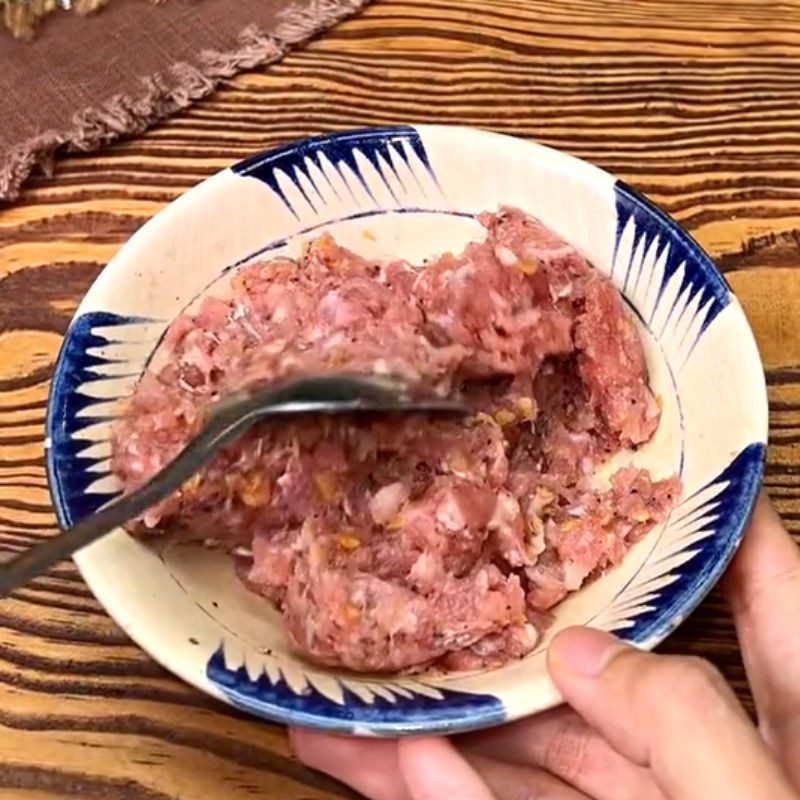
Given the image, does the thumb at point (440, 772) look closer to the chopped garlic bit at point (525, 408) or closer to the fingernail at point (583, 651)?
the fingernail at point (583, 651)

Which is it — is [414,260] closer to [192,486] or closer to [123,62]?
[192,486]

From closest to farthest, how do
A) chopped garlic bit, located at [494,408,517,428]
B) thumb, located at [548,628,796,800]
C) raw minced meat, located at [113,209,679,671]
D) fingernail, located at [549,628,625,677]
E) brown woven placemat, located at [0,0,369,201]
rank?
thumb, located at [548,628,796,800] < fingernail, located at [549,628,625,677] < raw minced meat, located at [113,209,679,671] < chopped garlic bit, located at [494,408,517,428] < brown woven placemat, located at [0,0,369,201]

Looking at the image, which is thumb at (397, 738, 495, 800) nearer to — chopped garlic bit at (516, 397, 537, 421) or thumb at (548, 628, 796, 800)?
thumb at (548, 628, 796, 800)

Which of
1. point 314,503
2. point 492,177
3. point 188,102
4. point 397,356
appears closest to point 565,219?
point 492,177

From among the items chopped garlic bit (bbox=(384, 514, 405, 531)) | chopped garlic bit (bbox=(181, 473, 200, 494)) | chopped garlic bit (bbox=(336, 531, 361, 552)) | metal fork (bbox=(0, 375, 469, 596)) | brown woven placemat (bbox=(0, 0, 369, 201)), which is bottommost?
chopped garlic bit (bbox=(336, 531, 361, 552))

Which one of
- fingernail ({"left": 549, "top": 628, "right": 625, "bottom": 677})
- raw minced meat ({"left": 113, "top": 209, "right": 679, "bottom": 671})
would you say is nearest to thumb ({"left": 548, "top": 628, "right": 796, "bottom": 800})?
fingernail ({"left": 549, "top": 628, "right": 625, "bottom": 677})

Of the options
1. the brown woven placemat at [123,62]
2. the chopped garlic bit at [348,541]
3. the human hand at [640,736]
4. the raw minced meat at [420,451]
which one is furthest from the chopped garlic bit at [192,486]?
the brown woven placemat at [123,62]

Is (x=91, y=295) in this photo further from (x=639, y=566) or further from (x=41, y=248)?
(x=639, y=566)
